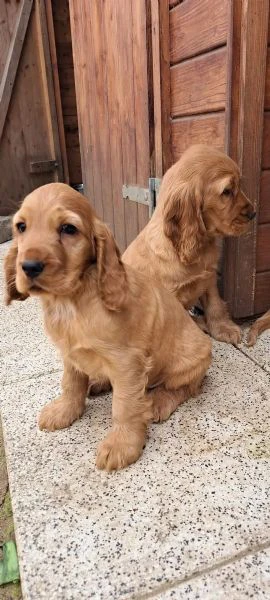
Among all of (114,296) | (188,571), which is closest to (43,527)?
(188,571)

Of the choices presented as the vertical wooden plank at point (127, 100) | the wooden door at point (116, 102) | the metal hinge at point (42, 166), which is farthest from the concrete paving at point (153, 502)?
the metal hinge at point (42, 166)

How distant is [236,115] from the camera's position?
2723 mm

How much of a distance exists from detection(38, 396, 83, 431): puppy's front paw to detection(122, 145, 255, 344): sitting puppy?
897 mm

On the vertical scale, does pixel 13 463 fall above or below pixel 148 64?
below

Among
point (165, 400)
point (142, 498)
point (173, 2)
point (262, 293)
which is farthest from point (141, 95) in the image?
point (142, 498)

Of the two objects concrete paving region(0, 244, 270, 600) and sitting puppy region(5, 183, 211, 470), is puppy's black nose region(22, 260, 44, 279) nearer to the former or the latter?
sitting puppy region(5, 183, 211, 470)

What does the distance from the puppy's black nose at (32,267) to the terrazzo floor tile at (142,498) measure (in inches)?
35.9

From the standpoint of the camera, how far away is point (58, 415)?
2.23m

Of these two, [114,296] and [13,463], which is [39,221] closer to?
[114,296]

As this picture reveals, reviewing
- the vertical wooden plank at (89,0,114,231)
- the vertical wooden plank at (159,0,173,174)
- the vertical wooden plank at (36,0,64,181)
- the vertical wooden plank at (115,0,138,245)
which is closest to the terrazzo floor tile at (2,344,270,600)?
the vertical wooden plank at (159,0,173,174)

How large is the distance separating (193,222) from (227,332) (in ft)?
2.76

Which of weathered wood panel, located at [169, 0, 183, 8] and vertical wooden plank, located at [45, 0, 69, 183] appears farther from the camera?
vertical wooden plank, located at [45, 0, 69, 183]

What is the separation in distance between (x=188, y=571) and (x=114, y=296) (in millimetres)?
1006

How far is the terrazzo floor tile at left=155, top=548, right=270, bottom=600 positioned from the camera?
1.39 metres
